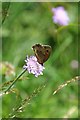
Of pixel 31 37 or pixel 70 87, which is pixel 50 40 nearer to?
pixel 31 37

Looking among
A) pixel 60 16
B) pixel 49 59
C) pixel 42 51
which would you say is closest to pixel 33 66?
pixel 42 51

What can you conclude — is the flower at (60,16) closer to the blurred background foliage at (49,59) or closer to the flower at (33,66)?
the blurred background foliage at (49,59)

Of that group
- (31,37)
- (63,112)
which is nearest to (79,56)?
(31,37)

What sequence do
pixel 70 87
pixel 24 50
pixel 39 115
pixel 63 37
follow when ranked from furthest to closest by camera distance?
1. pixel 63 37
2. pixel 24 50
3. pixel 70 87
4. pixel 39 115

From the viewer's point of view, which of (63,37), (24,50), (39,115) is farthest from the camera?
(63,37)

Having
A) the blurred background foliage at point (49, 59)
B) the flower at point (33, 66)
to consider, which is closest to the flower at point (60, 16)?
the blurred background foliage at point (49, 59)

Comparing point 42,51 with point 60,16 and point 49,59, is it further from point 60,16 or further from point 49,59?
point 60,16
